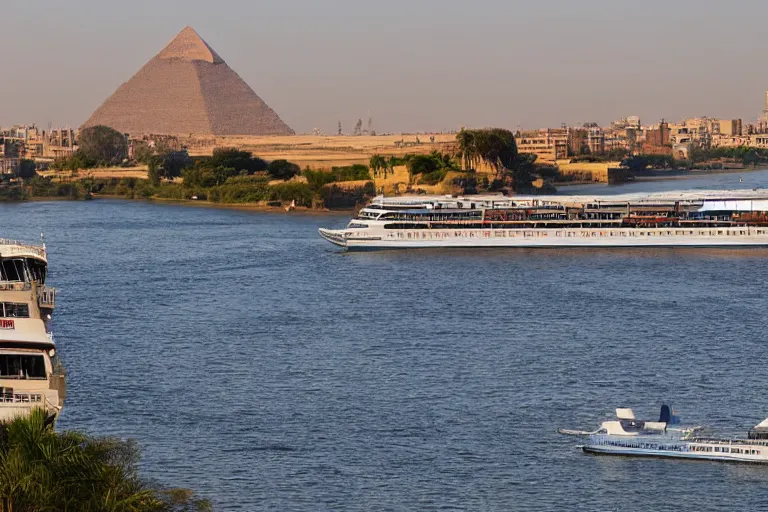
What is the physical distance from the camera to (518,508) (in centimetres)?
1831

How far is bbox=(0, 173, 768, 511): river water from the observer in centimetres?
1938

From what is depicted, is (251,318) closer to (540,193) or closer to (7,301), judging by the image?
(7,301)

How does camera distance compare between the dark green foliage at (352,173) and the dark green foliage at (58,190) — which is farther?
the dark green foliage at (58,190)

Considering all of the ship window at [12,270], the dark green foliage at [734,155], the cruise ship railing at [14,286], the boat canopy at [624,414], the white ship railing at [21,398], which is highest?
the ship window at [12,270]

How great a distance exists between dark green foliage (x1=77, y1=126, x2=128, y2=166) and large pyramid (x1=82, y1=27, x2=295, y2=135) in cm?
6146

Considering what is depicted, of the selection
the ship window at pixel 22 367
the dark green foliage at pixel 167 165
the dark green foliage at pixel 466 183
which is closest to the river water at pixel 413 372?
the ship window at pixel 22 367

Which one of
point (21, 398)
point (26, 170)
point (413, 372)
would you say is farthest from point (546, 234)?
point (26, 170)

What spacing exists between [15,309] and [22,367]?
2.08ft

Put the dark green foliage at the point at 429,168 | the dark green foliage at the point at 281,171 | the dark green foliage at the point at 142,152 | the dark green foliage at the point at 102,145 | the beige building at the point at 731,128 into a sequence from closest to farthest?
the dark green foliage at the point at 429,168 < the dark green foliage at the point at 281,171 < the dark green foliage at the point at 142,152 < the dark green foliage at the point at 102,145 < the beige building at the point at 731,128

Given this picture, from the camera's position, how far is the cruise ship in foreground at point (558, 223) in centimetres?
5094

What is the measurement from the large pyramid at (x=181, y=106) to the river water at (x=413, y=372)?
477 ft

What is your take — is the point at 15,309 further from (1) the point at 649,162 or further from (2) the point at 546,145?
(1) the point at 649,162

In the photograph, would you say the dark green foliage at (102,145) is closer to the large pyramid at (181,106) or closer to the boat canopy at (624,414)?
the large pyramid at (181,106)

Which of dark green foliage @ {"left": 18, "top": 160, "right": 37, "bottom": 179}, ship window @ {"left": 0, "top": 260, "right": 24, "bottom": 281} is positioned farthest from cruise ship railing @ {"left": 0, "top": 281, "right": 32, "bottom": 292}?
dark green foliage @ {"left": 18, "top": 160, "right": 37, "bottom": 179}
